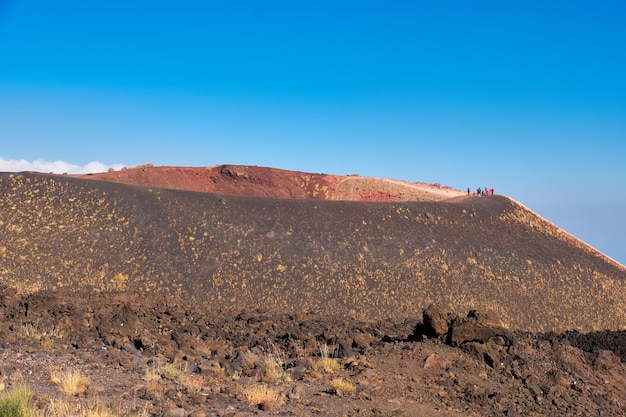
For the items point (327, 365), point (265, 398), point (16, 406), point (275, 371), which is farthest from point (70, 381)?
point (327, 365)

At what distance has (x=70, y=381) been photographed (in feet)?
34.1

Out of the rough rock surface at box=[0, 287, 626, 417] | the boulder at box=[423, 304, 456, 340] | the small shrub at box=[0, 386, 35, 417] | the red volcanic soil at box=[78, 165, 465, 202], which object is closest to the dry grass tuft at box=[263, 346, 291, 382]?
the rough rock surface at box=[0, 287, 626, 417]

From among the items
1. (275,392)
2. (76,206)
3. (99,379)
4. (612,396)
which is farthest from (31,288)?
(612,396)

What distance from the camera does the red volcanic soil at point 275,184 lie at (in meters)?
45.2

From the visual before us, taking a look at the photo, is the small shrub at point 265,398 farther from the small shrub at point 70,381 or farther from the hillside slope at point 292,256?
the hillside slope at point 292,256

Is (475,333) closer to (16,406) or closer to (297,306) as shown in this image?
(297,306)

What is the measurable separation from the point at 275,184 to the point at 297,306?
22.8 metres

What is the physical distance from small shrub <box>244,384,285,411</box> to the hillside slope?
1350 centimetres

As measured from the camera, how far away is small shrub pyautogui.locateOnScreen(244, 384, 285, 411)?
33.2 feet

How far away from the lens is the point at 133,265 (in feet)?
82.6

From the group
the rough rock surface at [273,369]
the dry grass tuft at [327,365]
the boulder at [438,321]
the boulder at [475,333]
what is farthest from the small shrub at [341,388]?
the boulder at [438,321]

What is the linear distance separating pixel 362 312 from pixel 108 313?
10959 mm

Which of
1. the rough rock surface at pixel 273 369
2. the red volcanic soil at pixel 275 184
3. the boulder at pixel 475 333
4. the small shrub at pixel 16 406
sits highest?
the red volcanic soil at pixel 275 184

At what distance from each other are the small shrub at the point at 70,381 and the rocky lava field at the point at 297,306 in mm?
52
